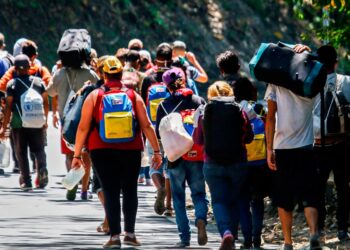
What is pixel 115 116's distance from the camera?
47.3ft

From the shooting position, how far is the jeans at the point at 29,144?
67.8 ft

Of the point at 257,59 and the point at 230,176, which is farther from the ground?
the point at 257,59

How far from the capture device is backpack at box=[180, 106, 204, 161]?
572 inches

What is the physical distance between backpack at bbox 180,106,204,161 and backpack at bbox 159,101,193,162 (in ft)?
0.20

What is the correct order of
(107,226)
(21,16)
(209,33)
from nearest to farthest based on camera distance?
(107,226) → (21,16) → (209,33)

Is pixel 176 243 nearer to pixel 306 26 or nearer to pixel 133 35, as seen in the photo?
pixel 133 35

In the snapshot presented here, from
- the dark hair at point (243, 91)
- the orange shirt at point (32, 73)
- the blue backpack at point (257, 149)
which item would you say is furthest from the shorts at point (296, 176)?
the orange shirt at point (32, 73)

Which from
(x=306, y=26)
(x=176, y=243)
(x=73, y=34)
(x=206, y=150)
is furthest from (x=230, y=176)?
(x=306, y=26)

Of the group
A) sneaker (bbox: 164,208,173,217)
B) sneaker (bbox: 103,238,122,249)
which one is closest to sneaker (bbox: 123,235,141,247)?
sneaker (bbox: 103,238,122,249)

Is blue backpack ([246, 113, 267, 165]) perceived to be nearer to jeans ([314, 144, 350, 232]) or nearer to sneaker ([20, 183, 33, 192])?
jeans ([314, 144, 350, 232])

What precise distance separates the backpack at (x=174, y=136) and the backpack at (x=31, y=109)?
533 cm

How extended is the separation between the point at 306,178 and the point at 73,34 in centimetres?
617

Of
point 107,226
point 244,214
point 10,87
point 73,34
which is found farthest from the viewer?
point 10,87

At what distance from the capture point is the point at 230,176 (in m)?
14.2
